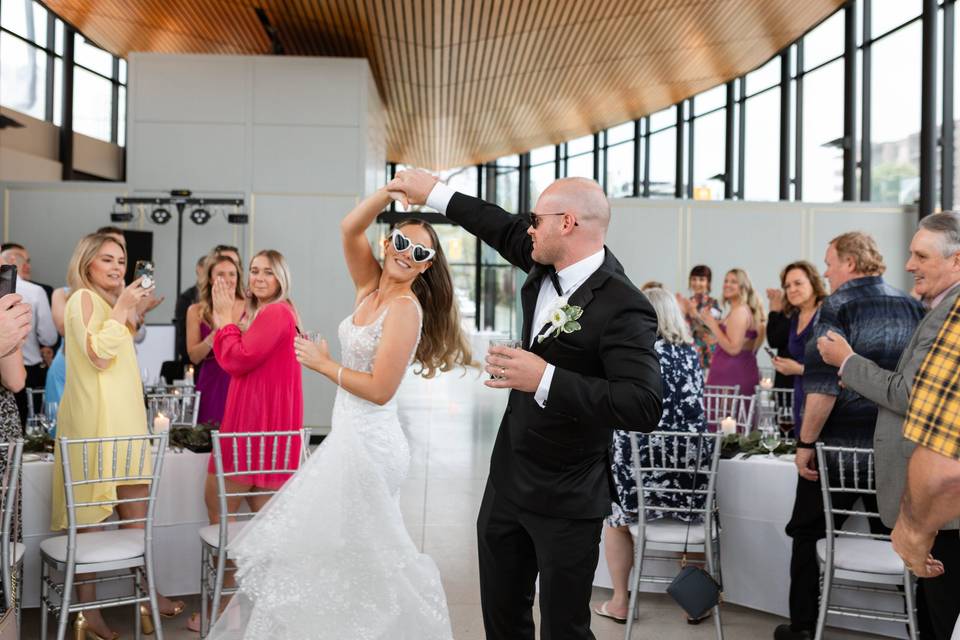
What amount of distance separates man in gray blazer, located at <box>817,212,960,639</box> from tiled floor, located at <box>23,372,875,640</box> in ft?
3.84

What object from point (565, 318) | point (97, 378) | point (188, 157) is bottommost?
point (97, 378)

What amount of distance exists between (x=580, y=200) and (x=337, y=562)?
1.58m

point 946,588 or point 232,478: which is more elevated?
point 232,478

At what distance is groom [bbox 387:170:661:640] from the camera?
2.19m

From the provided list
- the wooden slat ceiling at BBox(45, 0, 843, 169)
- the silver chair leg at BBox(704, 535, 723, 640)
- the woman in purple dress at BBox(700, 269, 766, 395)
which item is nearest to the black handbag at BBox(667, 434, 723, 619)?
the silver chair leg at BBox(704, 535, 723, 640)

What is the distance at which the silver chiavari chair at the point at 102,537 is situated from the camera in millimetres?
3490

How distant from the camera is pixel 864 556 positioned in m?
3.69

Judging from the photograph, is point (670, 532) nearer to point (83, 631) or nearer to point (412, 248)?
point (412, 248)

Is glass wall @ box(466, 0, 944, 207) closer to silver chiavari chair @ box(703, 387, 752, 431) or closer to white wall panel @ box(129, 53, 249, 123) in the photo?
silver chiavari chair @ box(703, 387, 752, 431)

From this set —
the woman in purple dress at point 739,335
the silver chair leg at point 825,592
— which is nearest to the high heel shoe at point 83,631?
the silver chair leg at point 825,592

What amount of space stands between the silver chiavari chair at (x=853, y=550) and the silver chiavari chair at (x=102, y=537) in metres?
2.69

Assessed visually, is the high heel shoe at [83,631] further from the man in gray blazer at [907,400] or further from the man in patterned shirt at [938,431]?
the man in patterned shirt at [938,431]

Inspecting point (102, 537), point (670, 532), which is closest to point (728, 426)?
point (670, 532)

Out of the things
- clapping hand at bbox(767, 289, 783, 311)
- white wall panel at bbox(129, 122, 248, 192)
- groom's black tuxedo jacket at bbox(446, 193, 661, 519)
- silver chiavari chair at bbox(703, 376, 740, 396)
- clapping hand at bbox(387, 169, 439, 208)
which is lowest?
silver chiavari chair at bbox(703, 376, 740, 396)
